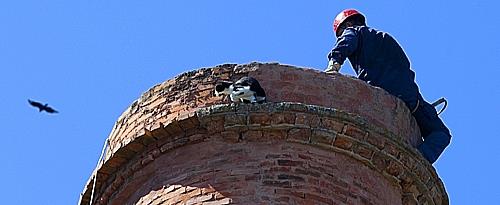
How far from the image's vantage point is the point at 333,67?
14266 millimetres

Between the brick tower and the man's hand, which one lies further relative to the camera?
the man's hand

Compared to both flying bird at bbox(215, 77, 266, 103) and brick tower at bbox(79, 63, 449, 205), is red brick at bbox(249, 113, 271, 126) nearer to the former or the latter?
brick tower at bbox(79, 63, 449, 205)

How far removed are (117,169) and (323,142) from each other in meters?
1.82

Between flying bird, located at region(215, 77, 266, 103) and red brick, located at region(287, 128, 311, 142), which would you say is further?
flying bird, located at region(215, 77, 266, 103)

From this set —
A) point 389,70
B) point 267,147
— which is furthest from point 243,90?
point 389,70

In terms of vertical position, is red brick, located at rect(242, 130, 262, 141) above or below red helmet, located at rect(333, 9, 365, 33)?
below

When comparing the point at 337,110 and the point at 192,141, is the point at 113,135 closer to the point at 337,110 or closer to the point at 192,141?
the point at 192,141

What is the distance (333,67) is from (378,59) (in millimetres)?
736

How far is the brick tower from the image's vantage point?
12.9 metres

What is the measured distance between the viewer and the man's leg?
14.3 metres

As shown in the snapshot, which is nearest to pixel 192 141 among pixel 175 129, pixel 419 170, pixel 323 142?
pixel 175 129

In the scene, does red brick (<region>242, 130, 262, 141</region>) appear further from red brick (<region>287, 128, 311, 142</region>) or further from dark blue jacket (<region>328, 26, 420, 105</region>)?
dark blue jacket (<region>328, 26, 420, 105</region>)

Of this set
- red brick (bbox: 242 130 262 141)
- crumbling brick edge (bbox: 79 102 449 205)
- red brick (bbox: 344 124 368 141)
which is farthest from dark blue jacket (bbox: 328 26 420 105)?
red brick (bbox: 242 130 262 141)

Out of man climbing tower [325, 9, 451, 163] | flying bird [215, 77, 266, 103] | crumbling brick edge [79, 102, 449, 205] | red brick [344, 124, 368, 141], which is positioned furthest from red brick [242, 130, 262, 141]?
man climbing tower [325, 9, 451, 163]
